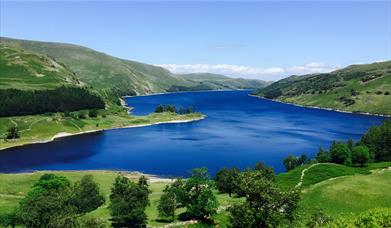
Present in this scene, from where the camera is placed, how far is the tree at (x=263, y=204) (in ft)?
178

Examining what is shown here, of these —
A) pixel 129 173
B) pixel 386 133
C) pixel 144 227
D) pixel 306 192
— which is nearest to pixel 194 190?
pixel 144 227

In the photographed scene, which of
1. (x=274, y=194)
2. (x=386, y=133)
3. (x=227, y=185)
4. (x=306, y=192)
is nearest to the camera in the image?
(x=274, y=194)

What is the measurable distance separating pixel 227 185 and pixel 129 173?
207 feet

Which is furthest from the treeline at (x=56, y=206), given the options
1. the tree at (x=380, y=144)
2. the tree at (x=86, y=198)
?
the tree at (x=380, y=144)

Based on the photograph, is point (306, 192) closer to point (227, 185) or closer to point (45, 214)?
point (227, 185)

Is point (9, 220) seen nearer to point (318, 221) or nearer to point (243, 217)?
point (243, 217)

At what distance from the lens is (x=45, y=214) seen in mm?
74250

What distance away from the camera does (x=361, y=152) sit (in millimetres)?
131250

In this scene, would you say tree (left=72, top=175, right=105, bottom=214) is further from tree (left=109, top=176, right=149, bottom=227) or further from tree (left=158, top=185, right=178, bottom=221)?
tree (left=158, top=185, right=178, bottom=221)

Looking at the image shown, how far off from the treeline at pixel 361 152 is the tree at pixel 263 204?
84308mm

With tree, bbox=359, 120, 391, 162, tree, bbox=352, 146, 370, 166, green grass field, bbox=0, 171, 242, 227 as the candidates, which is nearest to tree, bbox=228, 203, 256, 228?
green grass field, bbox=0, 171, 242, 227

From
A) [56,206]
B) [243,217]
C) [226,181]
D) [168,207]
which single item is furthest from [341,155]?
[56,206]

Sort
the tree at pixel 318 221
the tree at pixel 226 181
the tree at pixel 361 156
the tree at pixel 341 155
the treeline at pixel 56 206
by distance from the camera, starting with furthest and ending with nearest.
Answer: the tree at pixel 341 155
the tree at pixel 361 156
the tree at pixel 226 181
the treeline at pixel 56 206
the tree at pixel 318 221

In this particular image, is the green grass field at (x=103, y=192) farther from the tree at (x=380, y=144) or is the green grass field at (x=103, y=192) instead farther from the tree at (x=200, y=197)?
the tree at (x=380, y=144)
